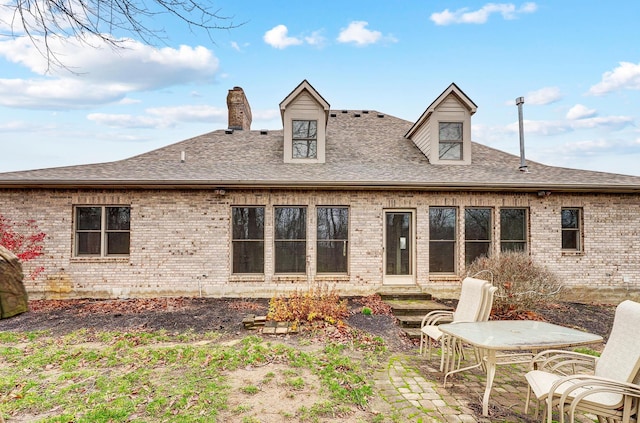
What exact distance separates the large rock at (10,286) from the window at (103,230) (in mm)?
9090

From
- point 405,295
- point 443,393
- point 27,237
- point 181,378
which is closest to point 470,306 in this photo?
point 443,393

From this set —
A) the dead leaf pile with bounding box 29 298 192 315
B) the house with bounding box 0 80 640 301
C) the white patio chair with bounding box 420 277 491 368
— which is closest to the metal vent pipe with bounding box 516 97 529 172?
the house with bounding box 0 80 640 301

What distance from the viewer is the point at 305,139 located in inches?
426

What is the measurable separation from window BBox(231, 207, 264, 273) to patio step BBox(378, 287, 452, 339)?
3528 millimetres

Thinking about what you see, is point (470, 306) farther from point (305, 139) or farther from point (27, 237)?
point (27, 237)

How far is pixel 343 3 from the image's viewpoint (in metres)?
7.93

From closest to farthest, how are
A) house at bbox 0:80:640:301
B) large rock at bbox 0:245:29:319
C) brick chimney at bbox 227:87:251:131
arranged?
large rock at bbox 0:245:29:319, house at bbox 0:80:640:301, brick chimney at bbox 227:87:251:131

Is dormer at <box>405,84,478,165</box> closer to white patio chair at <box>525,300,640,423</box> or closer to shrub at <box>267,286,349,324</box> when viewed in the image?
shrub at <box>267,286,349,324</box>

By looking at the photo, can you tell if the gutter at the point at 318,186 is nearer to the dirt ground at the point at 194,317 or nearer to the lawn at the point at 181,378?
the dirt ground at the point at 194,317

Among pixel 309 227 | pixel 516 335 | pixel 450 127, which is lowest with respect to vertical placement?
pixel 516 335

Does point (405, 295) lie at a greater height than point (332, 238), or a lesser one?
lesser

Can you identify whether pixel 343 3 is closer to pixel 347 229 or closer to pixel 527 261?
pixel 347 229

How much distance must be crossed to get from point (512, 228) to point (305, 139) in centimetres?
670

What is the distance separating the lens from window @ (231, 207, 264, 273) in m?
9.47
